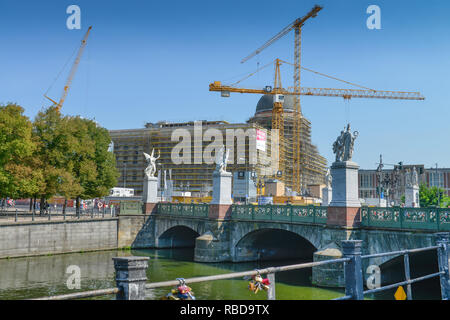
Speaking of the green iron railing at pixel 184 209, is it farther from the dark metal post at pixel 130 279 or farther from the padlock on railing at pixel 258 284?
the dark metal post at pixel 130 279

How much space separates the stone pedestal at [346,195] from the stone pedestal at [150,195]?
23191 mm

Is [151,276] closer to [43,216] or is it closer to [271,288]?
[43,216]

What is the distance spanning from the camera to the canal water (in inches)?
850

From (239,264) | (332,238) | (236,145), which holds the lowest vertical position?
(239,264)

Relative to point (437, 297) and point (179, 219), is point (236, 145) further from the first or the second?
point (437, 297)

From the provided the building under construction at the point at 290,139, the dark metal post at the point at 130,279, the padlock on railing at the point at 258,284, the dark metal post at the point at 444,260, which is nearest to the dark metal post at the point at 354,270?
the padlock on railing at the point at 258,284

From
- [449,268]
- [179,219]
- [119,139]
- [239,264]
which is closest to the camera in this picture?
[449,268]

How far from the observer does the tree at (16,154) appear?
36156 mm

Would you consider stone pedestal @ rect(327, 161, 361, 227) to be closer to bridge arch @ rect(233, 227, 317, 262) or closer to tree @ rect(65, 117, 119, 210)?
bridge arch @ rect(233, 227, 317, 262)

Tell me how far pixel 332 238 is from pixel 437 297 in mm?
5782

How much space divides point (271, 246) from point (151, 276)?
11438 millimetres

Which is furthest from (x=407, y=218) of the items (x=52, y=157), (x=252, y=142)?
(x=252, y=142)

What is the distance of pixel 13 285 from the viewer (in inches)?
936
